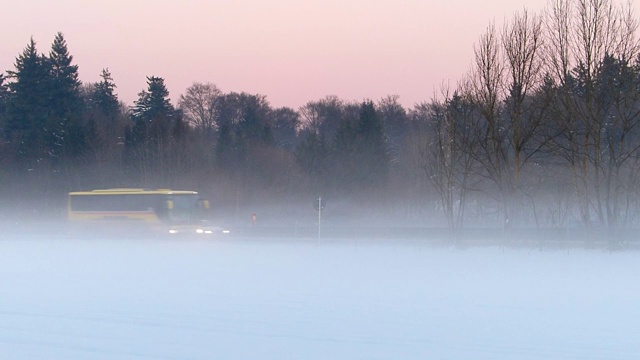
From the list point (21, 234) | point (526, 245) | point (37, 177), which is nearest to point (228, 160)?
point (37, 177)

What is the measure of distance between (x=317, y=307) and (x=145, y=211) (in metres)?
23.3

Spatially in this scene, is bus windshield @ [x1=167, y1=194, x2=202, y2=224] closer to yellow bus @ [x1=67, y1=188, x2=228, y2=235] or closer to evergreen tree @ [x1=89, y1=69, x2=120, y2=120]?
yellow bus @ [x1=67, y1=188, x2=228, y2=235]

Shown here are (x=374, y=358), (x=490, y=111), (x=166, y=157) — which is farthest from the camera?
(x=166, y=157)

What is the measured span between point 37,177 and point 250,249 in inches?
1246

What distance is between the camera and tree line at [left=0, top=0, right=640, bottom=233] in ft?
96.9

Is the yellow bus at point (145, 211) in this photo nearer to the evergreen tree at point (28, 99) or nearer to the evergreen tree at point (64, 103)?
the evergreen tree at point (64, 103)

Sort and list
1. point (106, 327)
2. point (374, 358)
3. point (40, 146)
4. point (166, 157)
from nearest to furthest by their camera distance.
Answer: point (374, 358) < point (106, 327) < point (166, 157) < point (40, 146)

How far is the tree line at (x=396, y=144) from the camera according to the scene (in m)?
29.5

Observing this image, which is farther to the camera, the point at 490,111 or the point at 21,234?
the point at 21,234

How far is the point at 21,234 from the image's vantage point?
3912 centimetres

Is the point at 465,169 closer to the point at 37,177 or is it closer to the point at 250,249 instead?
the point at 250,249

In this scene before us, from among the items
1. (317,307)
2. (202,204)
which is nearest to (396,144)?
(202,204)

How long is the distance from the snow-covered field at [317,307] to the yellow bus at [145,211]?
9.70 meters

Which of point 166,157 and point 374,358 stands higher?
point 166,157
